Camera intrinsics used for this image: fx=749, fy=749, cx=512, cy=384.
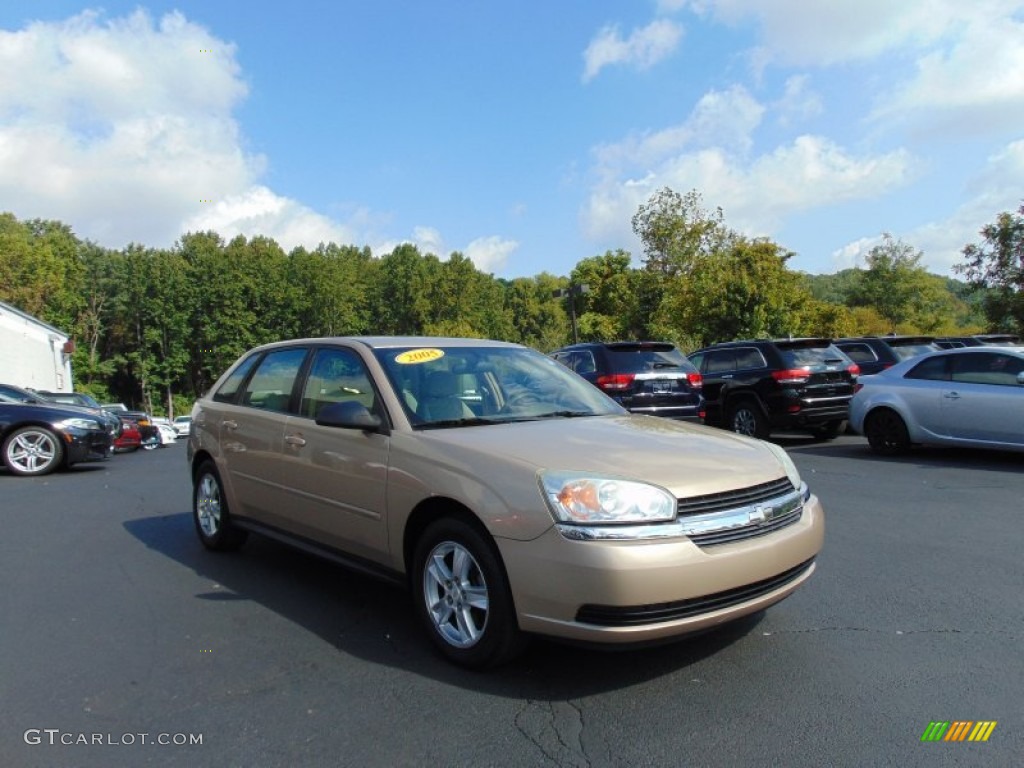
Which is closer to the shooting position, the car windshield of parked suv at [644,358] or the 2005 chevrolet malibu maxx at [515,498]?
the 2005 chevrolet malibu maxx at [515,498]

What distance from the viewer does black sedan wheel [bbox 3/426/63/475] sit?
11422 mm

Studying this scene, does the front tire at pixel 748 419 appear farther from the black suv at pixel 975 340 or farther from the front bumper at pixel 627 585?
the front bumper at pixel 627 585

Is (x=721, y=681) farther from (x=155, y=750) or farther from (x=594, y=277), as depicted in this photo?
(x=594, y=277)

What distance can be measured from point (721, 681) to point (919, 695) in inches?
31.2

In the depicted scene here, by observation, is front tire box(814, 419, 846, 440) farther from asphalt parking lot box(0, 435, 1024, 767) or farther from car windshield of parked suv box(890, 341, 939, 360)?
asphalt parking lot box(0, 435, 1024, 767)

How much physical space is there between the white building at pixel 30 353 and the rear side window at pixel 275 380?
2884 cm

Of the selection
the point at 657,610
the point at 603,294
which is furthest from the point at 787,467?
the point at 603,294

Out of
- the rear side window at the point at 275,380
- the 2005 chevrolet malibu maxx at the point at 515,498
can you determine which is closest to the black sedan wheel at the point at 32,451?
A: the rear side window at the point at 275,380

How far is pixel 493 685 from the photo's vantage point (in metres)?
3.30

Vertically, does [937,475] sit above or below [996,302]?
below

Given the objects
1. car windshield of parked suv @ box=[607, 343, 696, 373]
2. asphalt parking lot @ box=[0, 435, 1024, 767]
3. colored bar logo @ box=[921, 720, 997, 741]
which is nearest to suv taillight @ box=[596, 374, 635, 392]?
car windshield of parked suv @ box=[607, 343, 696, 373]

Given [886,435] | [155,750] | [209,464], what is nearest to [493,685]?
[155,750]

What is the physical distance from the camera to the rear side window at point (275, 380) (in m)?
5.07

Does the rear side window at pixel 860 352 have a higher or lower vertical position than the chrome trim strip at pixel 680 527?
higher
